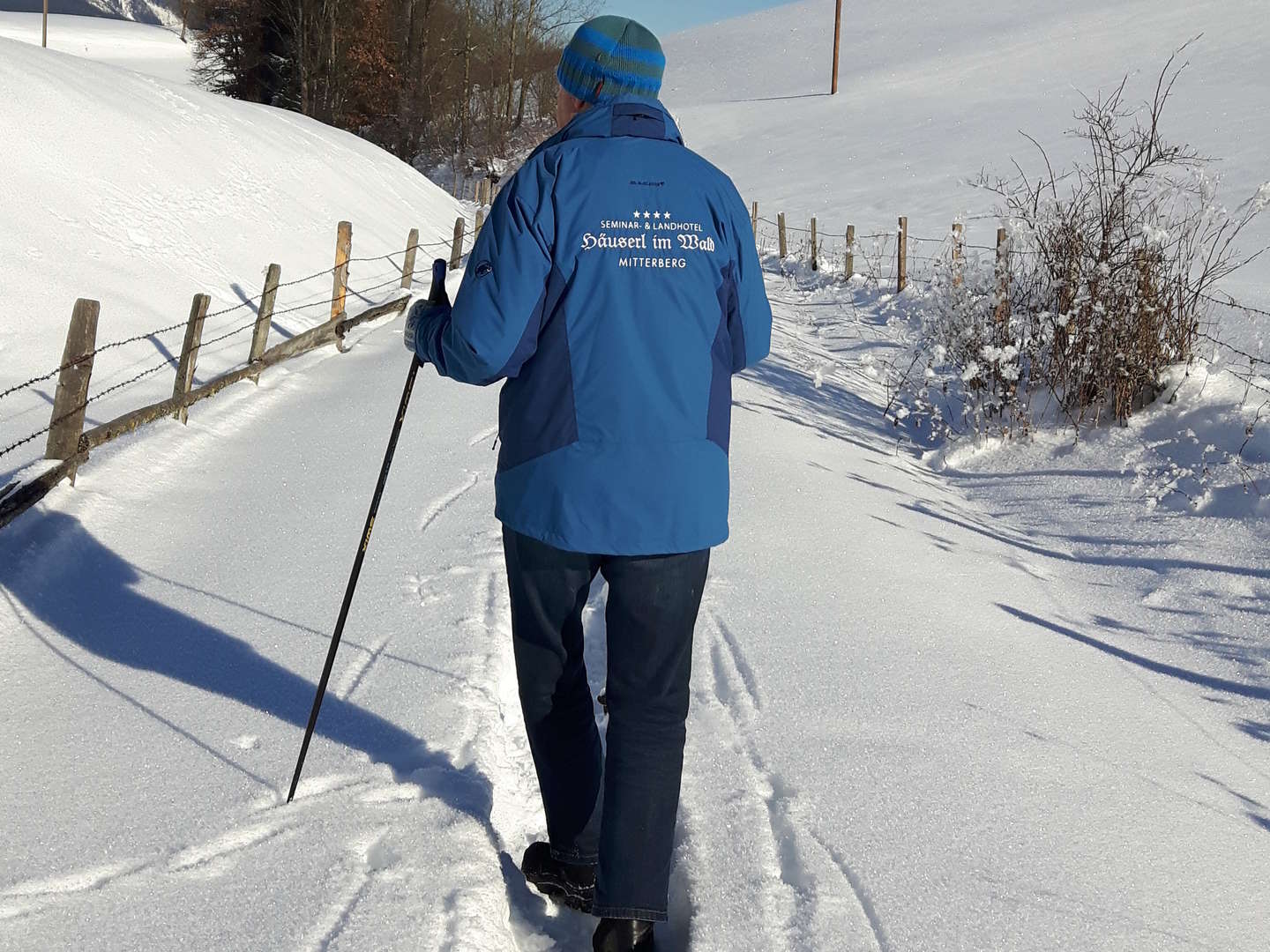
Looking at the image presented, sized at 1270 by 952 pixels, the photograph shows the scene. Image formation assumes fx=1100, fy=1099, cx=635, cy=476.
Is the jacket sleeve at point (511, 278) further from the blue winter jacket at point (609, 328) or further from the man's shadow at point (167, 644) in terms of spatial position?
the man's shadow at point (167, 644)

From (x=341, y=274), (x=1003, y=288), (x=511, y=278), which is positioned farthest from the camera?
(x=341, y=274)

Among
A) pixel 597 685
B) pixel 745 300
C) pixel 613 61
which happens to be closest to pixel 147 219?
pixel 597 685

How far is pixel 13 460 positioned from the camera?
6285 mm

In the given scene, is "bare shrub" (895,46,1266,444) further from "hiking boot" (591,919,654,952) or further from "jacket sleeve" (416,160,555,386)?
"hiking boot" (591,919,654,952)

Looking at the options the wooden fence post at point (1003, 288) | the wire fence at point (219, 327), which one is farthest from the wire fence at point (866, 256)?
the wire fence at point (219, 327)

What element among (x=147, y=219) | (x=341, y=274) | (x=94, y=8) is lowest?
(x=341, y=274)

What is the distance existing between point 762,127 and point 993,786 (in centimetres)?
3984

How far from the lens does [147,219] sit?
1212 cm

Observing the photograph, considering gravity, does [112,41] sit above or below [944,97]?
above

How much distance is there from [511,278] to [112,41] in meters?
70.8

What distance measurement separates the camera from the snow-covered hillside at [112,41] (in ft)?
180

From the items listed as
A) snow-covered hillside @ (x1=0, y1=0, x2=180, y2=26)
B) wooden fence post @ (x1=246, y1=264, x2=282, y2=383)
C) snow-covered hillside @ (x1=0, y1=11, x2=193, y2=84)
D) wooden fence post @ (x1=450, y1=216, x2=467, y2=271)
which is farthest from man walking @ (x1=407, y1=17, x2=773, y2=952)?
snow-covered hillside @ (x1=0, y1=0, x2=180, y2=26)

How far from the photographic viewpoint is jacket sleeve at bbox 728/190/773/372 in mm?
2129

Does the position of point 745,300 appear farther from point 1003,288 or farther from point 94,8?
point 94,8
